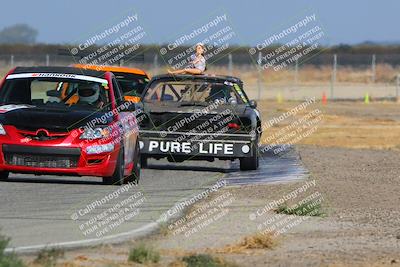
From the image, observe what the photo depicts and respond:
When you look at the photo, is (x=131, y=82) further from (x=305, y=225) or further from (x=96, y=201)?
(x=305, y=225)

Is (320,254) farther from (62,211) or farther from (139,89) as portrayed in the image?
(139,89)

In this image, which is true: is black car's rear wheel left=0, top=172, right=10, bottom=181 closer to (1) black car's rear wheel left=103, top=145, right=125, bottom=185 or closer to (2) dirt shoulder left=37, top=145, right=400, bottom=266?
(1) black car's rear wheel left=103, top=145, right=125, bottom=185

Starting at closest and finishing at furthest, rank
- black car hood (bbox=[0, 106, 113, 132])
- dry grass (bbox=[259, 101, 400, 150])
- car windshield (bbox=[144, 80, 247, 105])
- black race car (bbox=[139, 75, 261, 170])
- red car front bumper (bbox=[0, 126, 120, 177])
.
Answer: red car front bumper (bbox=[0, 126, 120, 177]) → black car hood (bbox=[0, 106, 113, 132]) → black race car (bbox=[139, 75, 261, 170]) → car windshield (bbox=[144, 80, 247, 105]) → dry grass (bbox=[259, 101, 400, 150])

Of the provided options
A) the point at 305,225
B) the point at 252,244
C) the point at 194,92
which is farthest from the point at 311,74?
the point at 252,244

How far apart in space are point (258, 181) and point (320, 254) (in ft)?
24.5

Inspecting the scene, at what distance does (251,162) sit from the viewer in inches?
778

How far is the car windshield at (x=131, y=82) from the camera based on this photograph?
2497 centimetres

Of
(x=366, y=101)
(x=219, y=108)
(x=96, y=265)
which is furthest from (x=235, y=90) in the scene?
(x=366, y=101)

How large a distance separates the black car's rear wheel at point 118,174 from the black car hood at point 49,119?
18.4 inches

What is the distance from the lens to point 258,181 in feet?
58.9

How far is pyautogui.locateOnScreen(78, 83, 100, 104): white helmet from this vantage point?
1669 centimetres

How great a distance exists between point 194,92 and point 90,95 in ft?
13.8

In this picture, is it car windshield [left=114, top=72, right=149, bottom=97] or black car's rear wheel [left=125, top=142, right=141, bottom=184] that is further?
car windshield [left=114, top=72, right=149, bottom=97]

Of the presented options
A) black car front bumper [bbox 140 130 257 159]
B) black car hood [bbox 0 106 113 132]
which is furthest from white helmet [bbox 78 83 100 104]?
black car front bumper [bbox 140 130 257 159]
